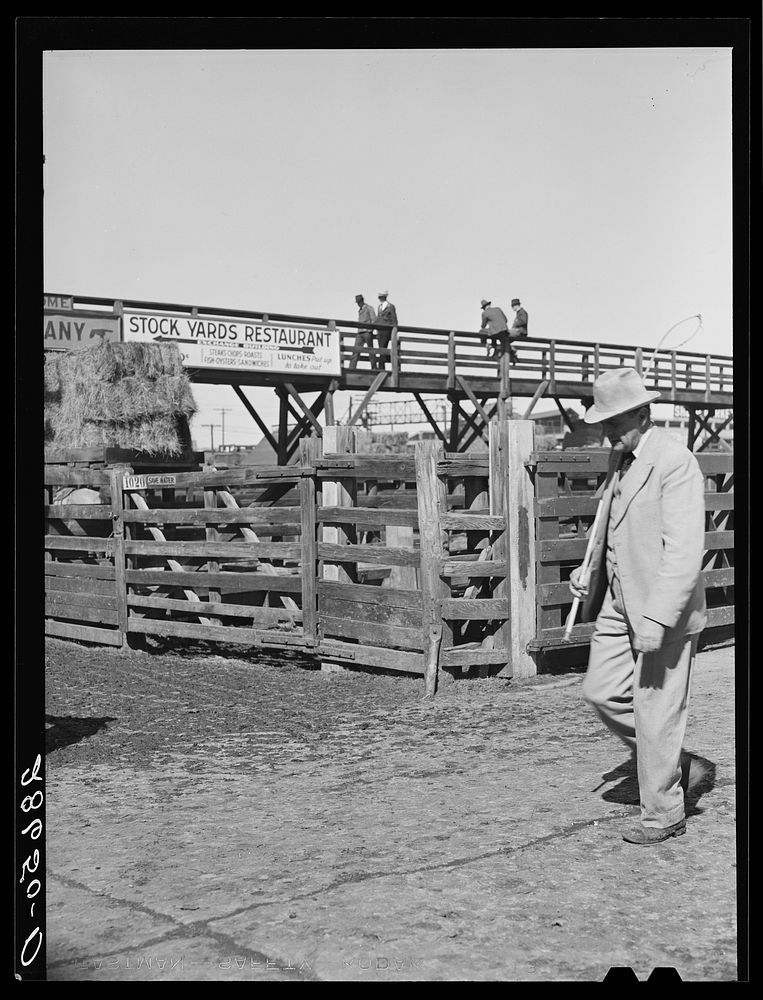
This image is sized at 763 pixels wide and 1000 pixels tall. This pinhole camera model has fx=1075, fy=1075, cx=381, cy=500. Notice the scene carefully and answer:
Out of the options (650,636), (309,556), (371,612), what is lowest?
(371,612)

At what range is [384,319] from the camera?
2080 centimetres

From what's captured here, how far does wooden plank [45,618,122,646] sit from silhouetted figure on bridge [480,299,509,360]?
12708 mm

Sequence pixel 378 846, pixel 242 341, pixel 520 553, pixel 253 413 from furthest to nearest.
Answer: pixel 253 413
pixel 242 341
pixel 520 553
pixel 378 846

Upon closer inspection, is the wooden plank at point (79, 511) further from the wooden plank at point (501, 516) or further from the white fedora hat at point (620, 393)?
the white fedora hat at point (620, 393)

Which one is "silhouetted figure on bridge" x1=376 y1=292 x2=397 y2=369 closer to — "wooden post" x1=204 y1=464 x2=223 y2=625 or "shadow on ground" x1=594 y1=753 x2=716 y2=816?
"wooden post" x1=204 y1=464 x2=223 y2=625

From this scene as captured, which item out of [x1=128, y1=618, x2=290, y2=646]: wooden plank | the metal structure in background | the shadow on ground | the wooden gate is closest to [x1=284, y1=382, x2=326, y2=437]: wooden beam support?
the metal structure in background

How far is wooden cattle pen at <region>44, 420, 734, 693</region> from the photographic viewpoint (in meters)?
8.20

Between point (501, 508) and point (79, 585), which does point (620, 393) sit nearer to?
point (501, 508)

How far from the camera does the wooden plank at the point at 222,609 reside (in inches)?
376

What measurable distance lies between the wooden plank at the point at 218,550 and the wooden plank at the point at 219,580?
0.18 metres

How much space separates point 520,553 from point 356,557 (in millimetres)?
1412

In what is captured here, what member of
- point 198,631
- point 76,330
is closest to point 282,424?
point 76,330

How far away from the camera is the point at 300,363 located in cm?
1864
